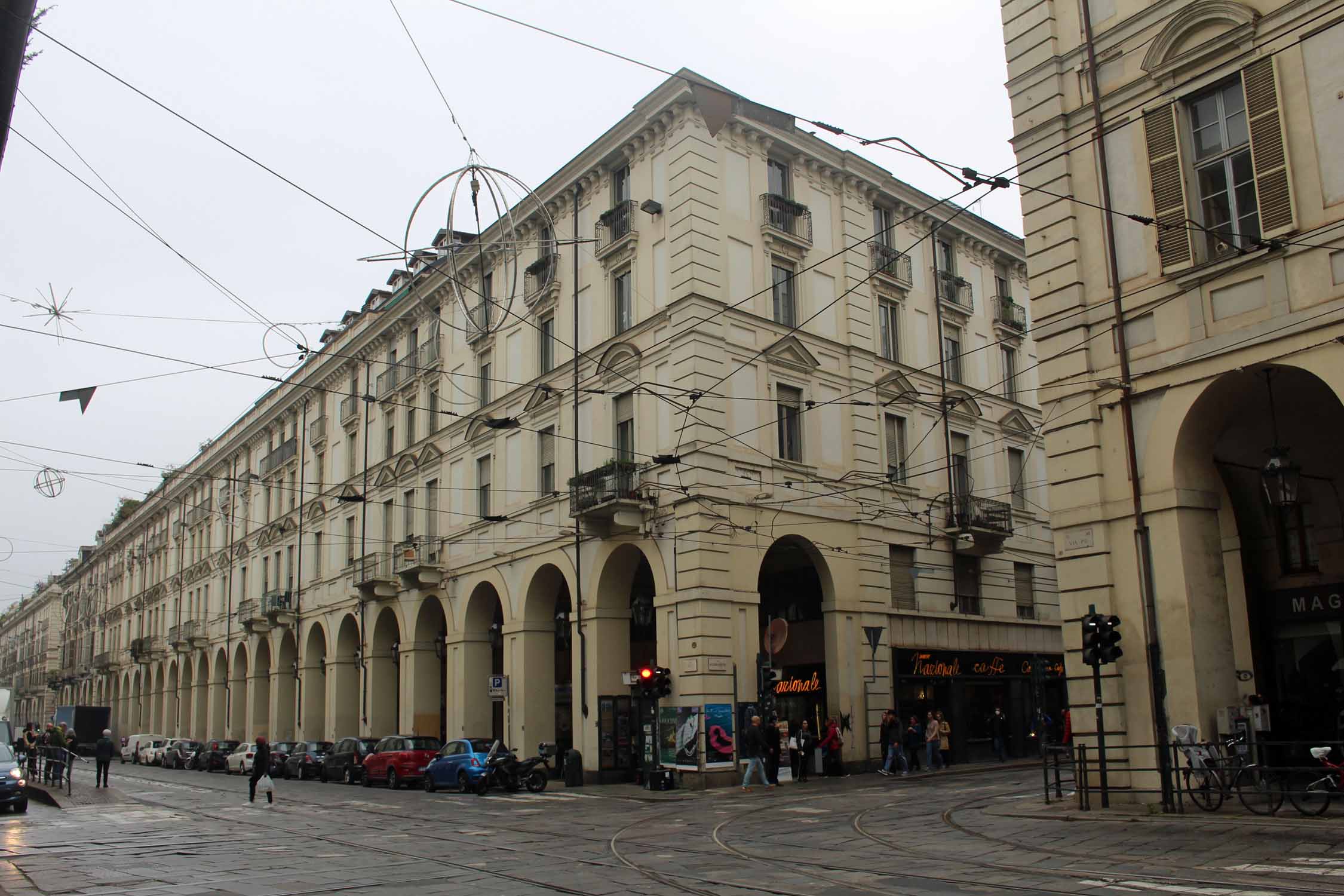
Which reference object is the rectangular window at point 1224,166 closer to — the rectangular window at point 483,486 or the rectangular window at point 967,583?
the rectangular window at point 967,583

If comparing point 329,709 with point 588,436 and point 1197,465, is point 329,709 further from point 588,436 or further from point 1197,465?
point 1197,465

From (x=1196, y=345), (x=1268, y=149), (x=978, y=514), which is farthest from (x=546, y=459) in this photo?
(x=1268, y=149)

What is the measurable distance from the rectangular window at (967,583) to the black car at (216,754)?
3012 centimetres

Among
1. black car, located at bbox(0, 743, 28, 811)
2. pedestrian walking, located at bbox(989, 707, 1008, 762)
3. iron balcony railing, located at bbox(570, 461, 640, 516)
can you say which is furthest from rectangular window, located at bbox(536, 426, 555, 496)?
pedestrian walking, located at bbox(989, 707, 1008, 762)

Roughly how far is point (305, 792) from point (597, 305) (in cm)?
1516

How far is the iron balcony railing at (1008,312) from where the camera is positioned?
37.8 meters

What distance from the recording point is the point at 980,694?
34.0 meters

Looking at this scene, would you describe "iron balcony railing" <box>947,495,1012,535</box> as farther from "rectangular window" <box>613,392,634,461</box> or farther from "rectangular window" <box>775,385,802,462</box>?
"rectangular window" <box>613,392,634,461</box>

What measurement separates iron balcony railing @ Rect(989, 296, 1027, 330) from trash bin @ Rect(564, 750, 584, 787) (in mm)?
Result: 20084

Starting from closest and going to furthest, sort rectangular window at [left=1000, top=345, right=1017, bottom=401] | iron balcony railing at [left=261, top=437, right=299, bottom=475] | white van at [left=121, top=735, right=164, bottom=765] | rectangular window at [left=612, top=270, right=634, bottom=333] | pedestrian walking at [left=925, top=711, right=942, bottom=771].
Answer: pedestrian walking at [left=925, top=711, right=942, bottom=771]
rectangular window at [left=612, top=270, right=634, bottom=333]
rectangular window at [left=1000, top=345, right=1017, bottom=401]
iron balcony railing at [left=261, top=437, right=299, bottom=475]
white van at [left=121, top=735, right=164, bottom=765]

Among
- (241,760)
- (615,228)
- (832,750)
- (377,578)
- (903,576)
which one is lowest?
(241,760)

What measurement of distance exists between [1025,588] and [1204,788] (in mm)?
22311

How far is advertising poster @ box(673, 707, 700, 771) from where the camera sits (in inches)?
1010

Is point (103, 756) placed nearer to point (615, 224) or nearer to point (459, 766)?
point (459, 766)
